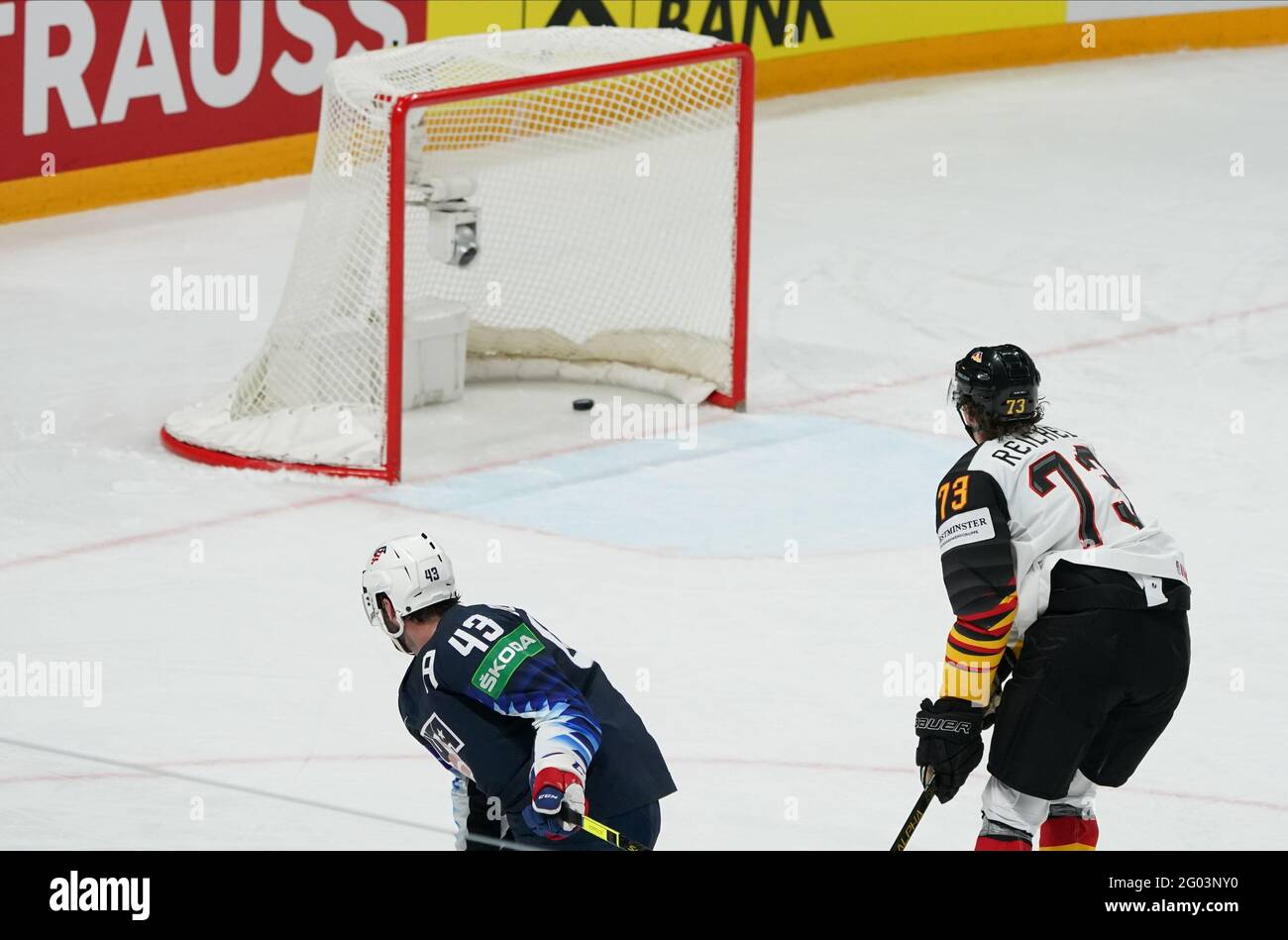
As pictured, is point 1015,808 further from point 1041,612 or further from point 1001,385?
point 1001,385

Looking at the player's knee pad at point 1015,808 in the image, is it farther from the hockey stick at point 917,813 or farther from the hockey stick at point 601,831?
the hockey stick at point 601,831

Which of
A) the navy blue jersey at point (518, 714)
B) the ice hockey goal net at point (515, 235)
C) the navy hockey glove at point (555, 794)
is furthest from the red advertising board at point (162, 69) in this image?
Answer: the navy hockey glove at point (555, 794)

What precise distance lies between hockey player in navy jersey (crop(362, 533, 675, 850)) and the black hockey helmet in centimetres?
93

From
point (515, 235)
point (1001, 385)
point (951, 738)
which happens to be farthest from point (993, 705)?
point (515, 235)

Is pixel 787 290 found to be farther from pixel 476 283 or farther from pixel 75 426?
pixel 75 426

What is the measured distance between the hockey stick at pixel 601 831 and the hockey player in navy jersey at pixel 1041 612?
64 cm

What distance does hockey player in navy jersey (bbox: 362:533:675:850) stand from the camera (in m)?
4.05

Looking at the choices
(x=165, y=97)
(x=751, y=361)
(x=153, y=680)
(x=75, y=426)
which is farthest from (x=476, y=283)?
(x=153, y=680)

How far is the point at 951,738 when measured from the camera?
4465 millimetres

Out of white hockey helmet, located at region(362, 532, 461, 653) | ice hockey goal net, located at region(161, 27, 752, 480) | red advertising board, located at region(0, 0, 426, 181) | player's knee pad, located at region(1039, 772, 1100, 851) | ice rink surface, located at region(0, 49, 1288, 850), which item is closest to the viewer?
white hockey helmet, located at region(362, 532, 461, 653)

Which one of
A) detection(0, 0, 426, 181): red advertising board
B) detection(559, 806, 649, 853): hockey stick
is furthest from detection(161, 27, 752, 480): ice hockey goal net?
detection(559, 806, 649, 853): hockey stick

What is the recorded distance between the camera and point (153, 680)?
6387 millimetres

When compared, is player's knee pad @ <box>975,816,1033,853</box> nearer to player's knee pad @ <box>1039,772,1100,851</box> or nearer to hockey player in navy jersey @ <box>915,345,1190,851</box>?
hockey player in navy jersey @ <box>915,345,1190,851</box>

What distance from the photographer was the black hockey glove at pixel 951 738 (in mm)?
4465
